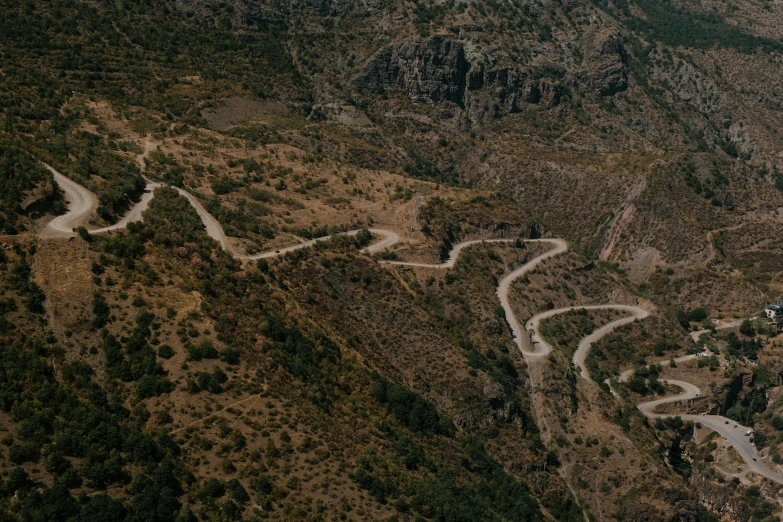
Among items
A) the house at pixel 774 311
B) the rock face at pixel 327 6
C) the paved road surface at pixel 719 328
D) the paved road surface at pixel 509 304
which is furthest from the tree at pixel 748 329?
the rock face at pixel 327 6

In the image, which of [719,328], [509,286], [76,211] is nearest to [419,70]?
[509,286]

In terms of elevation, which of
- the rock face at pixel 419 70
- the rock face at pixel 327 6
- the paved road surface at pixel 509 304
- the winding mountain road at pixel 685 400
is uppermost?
the rock face at pixel 327 6

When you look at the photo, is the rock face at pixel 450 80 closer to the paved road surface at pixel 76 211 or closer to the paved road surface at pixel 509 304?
the paved road surface at pixel 509 304

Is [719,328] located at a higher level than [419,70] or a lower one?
lower

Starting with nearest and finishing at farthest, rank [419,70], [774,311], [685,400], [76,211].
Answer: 1. [76,211]
2. [685,400]
3. [774,311]
4. [419,70]

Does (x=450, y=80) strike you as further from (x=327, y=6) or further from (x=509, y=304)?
(x=509, y=304)

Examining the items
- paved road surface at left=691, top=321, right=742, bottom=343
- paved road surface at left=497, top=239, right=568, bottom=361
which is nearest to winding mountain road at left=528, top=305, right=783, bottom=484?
paved road surface at left=497, top=239, right=568, bottom=361
